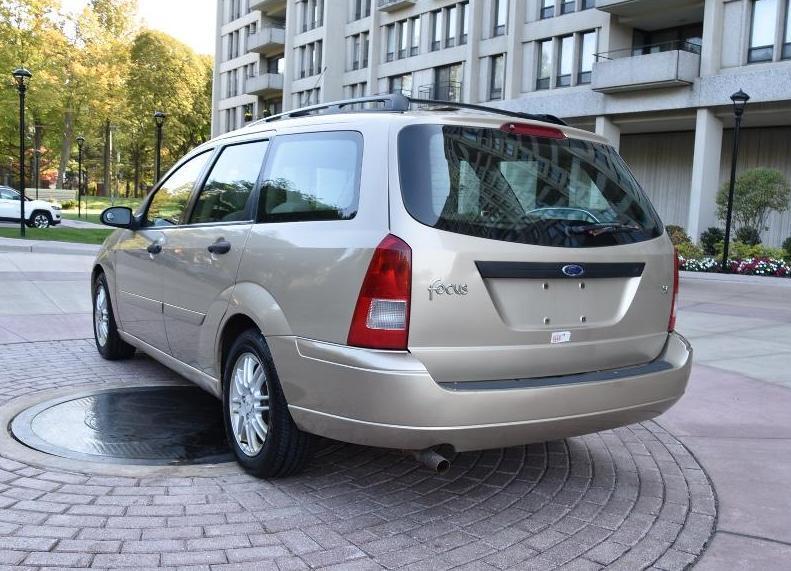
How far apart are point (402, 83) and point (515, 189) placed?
4171 centimetres

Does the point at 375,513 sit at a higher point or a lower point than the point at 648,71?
lower

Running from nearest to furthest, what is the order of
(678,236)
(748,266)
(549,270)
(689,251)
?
(549,270) → (748,266) → (689,251) → (678,236)

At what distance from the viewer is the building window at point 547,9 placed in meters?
34.2

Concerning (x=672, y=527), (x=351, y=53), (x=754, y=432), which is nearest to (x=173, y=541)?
(x=672, y=527)

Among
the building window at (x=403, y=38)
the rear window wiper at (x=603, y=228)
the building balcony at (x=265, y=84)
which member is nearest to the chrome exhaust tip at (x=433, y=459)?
the rear window wiper at (x=603, y=228)

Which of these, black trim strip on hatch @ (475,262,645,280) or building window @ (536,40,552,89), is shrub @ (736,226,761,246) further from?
black trim strip on hatch @ (475,262,645,280)

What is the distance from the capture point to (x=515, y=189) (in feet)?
11.8

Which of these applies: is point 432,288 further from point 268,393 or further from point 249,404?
point 249,404

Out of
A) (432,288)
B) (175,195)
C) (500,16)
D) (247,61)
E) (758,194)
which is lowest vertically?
(432,288)

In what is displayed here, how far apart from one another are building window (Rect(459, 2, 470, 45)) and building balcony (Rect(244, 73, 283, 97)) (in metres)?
20.5

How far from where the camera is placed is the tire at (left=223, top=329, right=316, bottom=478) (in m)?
3.84

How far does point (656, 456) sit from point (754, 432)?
1054 millimetres

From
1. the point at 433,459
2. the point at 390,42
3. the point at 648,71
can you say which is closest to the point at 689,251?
the point at 648,71

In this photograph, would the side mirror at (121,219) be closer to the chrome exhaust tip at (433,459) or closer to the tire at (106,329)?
the tire at (106,329)
